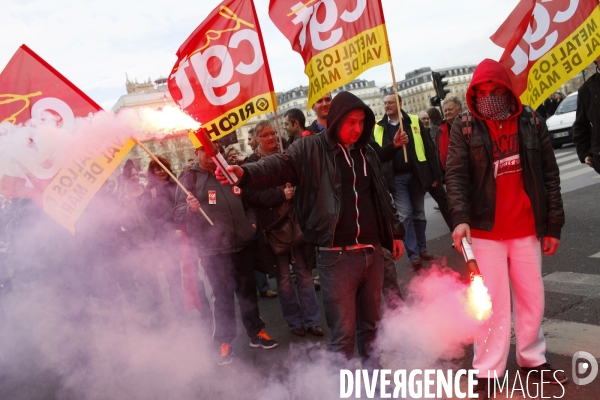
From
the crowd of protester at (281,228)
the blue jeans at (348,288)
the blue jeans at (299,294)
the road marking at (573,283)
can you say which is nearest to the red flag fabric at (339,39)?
the crowd of protester at (281,228)

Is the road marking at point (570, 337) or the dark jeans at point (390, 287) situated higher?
the dark jeans at point (390, 287)

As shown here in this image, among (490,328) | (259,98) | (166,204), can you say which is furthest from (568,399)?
(166,204)

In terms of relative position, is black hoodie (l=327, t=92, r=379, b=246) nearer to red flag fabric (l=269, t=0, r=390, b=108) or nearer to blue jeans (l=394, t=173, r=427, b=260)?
red flag fabric (l=269, t=0, r=390, b=108)

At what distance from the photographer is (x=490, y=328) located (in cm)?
337

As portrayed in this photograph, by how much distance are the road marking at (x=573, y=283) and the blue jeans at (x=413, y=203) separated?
71.8 inches

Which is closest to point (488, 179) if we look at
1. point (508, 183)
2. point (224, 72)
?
point (508, 183)

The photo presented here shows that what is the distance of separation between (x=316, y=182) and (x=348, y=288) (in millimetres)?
683

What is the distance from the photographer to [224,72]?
5258mm

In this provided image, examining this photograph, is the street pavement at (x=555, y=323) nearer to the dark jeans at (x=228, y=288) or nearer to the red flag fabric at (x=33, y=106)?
the dark jeans at (x=228, y=288)

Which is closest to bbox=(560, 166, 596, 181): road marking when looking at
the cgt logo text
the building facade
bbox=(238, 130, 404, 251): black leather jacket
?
the cgt logo text

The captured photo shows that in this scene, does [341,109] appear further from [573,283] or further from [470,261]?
[573,283]

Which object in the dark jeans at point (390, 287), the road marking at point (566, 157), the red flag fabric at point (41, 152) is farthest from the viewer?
the road marking at point (566, 157)

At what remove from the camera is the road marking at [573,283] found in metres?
4.79

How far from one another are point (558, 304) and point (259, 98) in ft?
10.5
